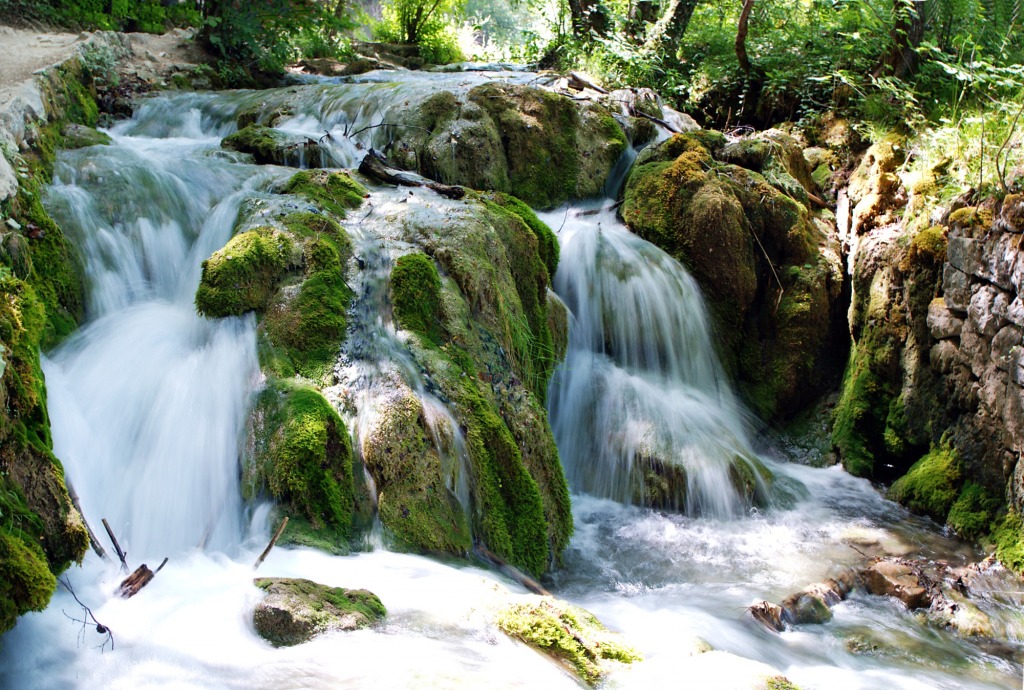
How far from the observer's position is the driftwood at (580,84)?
1073 cm

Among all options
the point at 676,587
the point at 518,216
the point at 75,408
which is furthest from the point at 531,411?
the point at 75,408

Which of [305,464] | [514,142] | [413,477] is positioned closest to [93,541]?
[305,464]

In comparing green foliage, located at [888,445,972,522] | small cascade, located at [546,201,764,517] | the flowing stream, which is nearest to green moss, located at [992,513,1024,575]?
the flowing stream

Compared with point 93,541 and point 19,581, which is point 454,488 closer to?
point 93,541

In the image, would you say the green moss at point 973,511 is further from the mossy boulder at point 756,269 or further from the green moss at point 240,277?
the green moss at point 240,277

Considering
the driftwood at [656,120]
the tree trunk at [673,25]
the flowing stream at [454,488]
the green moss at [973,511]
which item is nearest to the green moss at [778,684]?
the flowing stream at [454,488]

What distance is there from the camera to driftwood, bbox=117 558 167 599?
10.1 feet

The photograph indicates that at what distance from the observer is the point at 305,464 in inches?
152

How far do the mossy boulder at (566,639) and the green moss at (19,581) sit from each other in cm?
168

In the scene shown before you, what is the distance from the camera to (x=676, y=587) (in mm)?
5078

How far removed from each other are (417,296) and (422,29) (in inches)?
A: 569

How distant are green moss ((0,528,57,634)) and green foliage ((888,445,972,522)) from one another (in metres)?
6.49

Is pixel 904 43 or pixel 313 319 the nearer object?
pixel 313 319

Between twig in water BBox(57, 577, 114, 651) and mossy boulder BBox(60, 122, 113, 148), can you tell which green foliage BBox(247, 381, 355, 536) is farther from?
mossy boulder BBox(60, 122, 113, 148)
